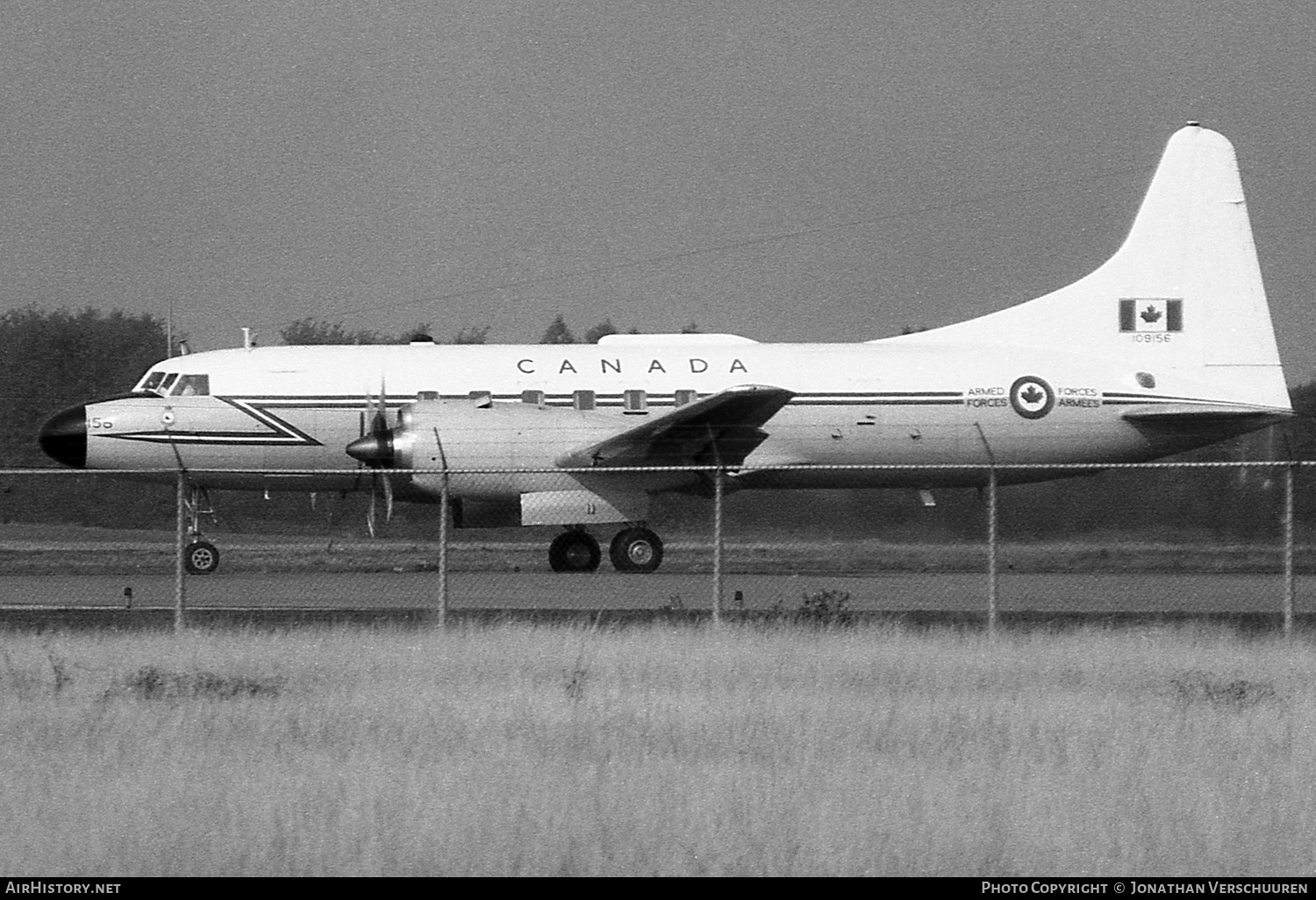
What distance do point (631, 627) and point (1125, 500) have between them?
1397cm

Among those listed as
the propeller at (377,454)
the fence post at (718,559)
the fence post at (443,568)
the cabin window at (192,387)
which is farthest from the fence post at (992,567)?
the cabin window at (192,387)

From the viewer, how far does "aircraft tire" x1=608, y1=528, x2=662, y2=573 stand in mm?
23281

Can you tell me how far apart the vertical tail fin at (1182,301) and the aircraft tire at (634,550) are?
6.72m

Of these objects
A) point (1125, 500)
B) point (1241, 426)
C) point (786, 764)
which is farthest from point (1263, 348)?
point (786, 764)

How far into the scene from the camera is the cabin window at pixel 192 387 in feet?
80.8

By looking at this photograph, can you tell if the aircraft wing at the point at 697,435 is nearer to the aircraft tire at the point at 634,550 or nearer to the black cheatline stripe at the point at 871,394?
the black cheatline stripe at the point at 871,394

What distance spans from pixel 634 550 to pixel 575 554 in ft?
3.47

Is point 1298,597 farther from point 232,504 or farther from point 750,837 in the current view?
point 232,504

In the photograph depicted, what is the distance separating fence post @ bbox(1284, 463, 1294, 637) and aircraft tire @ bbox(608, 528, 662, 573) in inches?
397

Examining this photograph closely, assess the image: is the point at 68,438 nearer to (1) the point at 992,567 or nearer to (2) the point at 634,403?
(2) the point at 634,403

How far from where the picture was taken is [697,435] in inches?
938

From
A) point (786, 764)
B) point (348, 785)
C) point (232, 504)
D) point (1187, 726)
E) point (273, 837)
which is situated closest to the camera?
point (273, 837)

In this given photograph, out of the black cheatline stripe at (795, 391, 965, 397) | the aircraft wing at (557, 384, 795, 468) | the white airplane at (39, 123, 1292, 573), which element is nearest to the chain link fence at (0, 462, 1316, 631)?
the white airplane at (39, 123, 1292, 573)

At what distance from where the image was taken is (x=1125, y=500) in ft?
88.0
